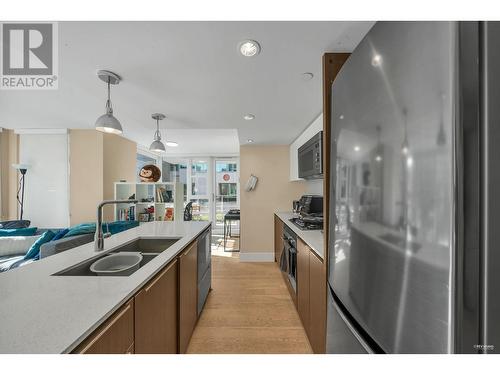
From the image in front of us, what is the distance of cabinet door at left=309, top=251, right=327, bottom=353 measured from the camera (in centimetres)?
127

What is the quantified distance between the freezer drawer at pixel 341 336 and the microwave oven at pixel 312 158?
1.34m

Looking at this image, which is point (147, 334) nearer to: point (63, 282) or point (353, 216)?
point (63, 282)

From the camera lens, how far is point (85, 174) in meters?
3.32

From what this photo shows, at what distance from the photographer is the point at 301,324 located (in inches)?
76.5

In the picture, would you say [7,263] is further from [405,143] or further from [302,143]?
[302,143]

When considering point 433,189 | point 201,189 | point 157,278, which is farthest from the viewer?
point 201,189

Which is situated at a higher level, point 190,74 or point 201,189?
point 190,74

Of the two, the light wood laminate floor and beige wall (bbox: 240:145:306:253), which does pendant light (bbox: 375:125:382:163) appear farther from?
beige wall (bbox: 240:145:306:253)

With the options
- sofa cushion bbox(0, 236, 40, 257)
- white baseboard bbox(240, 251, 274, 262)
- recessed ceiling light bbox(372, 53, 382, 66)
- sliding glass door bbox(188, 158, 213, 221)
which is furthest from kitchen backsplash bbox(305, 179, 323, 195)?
sofa cushion bbox(0, 236, 40, 257)

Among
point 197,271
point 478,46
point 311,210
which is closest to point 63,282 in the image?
point 197,271

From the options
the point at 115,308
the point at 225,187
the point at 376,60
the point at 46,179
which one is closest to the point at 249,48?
the point at 376,60

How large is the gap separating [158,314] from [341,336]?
3.03 ft

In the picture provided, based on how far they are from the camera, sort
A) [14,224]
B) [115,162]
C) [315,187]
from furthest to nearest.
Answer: [115,162]
[315,187]
[14,224]

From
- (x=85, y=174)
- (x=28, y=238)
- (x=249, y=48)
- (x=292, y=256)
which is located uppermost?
(x=249, y=48)
